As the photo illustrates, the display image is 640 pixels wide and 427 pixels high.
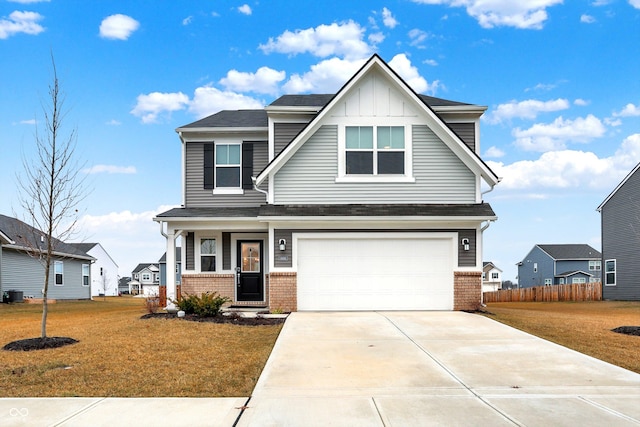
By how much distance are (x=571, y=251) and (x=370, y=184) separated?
45.5 m

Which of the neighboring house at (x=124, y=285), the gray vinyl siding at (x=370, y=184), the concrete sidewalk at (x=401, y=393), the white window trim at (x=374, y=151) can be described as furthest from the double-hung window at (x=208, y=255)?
the neighboring house at (x=124, y=285)

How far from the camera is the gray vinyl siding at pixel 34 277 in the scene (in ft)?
96.2

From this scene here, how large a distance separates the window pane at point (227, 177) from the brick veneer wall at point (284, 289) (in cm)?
466

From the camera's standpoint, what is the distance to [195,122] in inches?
780

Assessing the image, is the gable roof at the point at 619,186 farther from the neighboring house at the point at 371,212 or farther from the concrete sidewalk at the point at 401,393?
the concrete sidewalk at the point at 401,393

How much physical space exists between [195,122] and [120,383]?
43.9 feet

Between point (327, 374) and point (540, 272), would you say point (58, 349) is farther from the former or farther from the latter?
point (540, 272)

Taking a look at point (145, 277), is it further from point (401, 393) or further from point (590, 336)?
point (401, 393)

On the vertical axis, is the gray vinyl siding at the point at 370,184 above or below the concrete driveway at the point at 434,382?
above

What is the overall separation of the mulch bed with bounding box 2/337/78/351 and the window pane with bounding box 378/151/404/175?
9708 millimetres

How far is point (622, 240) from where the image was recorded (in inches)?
1230

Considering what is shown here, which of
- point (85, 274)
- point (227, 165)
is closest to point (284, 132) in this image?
point (227, 165)

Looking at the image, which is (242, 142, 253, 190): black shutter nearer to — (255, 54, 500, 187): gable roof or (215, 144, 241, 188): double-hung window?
(215, 144, 241, 188): double-hung window

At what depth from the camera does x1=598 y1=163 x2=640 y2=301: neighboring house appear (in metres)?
29.6
